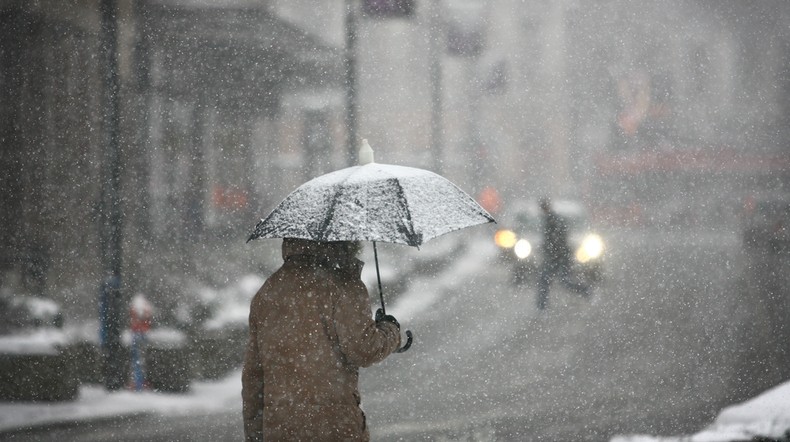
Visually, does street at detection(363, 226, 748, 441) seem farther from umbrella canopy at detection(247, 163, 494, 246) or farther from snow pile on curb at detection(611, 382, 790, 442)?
umbrella canopy at detection(247, 163, 494, 246)

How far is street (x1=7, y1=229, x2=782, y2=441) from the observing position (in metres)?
6.40

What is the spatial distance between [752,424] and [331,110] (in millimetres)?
12234

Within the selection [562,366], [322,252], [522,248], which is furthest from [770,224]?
[322,252]

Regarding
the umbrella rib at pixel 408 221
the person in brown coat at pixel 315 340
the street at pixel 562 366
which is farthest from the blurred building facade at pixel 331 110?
the umbrella rib at pixel 408 221

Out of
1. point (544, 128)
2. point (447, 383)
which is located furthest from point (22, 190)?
point (544, 128)

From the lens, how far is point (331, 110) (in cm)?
1642

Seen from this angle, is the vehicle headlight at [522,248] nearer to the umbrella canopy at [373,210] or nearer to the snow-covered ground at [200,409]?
the snow-covered ground at [200,409]

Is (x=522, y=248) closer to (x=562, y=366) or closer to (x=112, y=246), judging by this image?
(x=562, y=366)

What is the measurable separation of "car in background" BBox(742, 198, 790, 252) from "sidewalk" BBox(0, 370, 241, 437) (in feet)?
37.2

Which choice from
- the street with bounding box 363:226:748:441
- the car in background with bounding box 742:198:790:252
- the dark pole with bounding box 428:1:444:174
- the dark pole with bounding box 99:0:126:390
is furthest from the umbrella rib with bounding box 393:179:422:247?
the dark pole with bounding box 428:1:444:174

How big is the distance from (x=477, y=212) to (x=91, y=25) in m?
10.5

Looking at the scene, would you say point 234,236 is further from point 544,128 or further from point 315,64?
point 544,128

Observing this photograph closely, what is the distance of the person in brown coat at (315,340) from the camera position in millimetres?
2615

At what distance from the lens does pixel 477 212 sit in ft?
9.52
